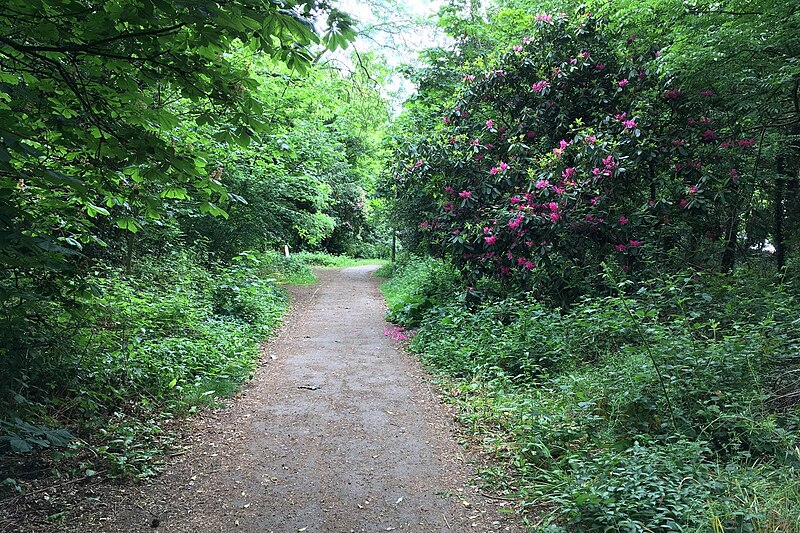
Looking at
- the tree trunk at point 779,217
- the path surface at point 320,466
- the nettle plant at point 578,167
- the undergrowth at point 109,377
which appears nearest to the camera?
the path surface at point 320,466

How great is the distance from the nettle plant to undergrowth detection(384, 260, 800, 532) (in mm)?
1021

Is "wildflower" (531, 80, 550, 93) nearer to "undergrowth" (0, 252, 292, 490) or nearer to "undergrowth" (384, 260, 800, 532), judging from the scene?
"undergrowth" (384, 260, 800, 532)

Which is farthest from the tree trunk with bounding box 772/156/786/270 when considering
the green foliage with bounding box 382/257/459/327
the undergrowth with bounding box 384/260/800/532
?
the green foliage with bounding box 382/257/459/327

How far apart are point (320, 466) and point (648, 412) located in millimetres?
2847

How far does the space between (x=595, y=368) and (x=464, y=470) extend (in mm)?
2065

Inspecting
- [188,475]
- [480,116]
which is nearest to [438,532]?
[188,475]

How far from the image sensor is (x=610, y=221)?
22.2 ft

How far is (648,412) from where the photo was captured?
3.96 metres

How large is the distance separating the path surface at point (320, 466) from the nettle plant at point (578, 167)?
9.11ft

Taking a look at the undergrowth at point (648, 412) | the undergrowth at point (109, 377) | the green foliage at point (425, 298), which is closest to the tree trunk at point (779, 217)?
the undergrowth at point (648, 412)

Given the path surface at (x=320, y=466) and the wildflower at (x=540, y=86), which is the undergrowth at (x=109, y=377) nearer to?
the path surface at (x=320, y=466)

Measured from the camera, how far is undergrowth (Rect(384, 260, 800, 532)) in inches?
112

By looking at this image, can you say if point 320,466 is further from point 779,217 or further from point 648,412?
point 779,217

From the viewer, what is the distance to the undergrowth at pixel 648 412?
285 centimetres
